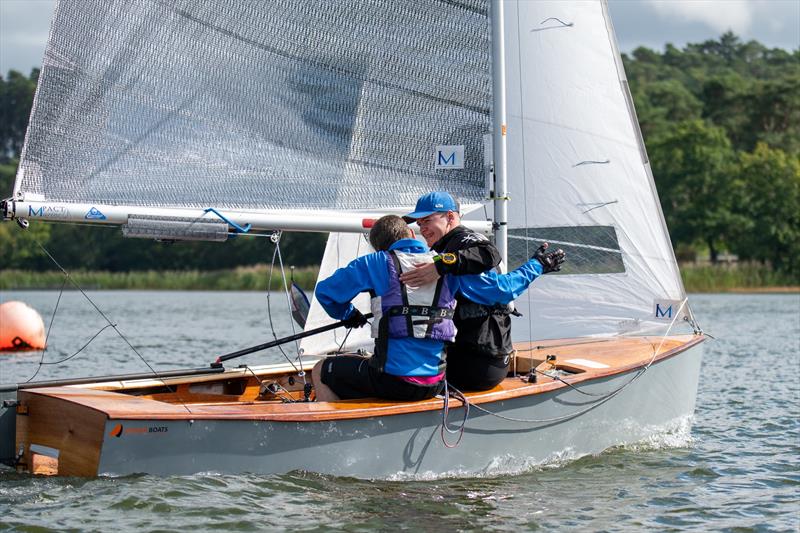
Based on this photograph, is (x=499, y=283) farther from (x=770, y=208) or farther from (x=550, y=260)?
(x=770, y=208)

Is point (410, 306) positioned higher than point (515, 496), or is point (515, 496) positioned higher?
point (410, 306)

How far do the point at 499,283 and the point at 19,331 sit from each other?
1234 centimetres

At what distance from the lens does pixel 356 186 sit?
720 centimetres

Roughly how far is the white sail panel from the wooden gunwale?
166cm

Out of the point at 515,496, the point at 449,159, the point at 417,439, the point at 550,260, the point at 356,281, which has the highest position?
the point at 449,159

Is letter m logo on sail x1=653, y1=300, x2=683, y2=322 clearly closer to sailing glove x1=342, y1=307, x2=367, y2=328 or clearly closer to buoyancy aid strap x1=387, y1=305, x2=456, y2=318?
buoyancy aid strap x1=387, y1=305, x2=456, y2=318

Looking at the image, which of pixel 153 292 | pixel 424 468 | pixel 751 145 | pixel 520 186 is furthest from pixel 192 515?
pixel 751 145

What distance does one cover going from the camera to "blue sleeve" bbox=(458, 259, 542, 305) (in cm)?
617

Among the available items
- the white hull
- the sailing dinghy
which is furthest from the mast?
the white hull

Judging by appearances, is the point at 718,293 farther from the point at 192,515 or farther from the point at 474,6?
the point at 192,515

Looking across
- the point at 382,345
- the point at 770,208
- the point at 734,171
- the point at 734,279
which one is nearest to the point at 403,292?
the point at 382,345

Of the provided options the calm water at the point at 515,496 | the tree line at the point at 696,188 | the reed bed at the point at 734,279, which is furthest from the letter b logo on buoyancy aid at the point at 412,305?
the tree line at the point at 696,188

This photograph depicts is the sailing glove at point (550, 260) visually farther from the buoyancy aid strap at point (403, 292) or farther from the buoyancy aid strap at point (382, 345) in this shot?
the buoyancy aid strap at point (382, 345)

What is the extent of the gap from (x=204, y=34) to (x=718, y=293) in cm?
3065
